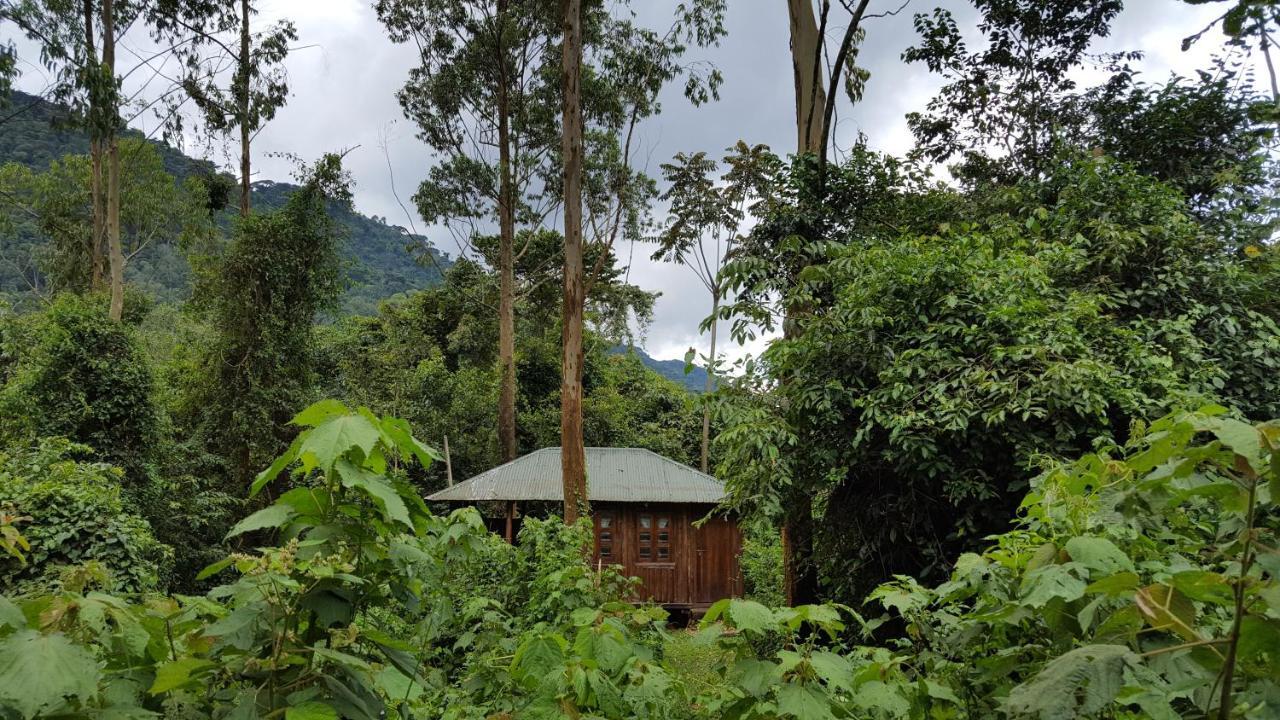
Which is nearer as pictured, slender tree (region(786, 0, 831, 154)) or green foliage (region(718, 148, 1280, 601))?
green foliage (region(718, 148, 1280, 601))

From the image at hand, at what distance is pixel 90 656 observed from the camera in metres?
1.08

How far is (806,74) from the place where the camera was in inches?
278

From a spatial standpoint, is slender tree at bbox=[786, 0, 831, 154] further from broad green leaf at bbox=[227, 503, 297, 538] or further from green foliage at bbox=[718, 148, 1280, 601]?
broad green leaf at bbox=[227, 503, 297, 538]

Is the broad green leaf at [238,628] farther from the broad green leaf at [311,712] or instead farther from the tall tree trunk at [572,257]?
the tall tree trunk at [572,257]

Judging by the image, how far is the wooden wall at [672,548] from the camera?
567 inches

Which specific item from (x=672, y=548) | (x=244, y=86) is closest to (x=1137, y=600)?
(x=672, y=548)

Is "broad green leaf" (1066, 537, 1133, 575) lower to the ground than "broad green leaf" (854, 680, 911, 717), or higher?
higher

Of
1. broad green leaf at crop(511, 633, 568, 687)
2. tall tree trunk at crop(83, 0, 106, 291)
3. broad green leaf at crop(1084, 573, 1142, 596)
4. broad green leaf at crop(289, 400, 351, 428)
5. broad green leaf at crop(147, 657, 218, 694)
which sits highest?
tall tree trunk at crop(83, 0, 106, 291)

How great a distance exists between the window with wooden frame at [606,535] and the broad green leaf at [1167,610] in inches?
542

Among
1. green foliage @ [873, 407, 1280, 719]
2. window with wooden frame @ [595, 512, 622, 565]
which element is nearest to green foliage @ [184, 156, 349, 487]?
window with wooden frame @ [595, 512, 622, 565]

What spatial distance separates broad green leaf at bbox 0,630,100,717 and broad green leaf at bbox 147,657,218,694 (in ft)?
0.40

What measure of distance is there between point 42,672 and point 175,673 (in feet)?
0.71

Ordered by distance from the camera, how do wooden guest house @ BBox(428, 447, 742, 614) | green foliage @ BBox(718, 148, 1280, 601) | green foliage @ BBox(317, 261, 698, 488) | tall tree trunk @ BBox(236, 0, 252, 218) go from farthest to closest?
green foliage @ BBox(317, 261, 698, 488) → tall tree trunk @ BBox(236, 0, 252, 218) → wooden guest house @ BBox(428, 447, 742, 614) → green foliage @ BBox(718, 148, 1280, 601)

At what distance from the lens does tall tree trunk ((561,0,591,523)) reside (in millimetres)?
9414
